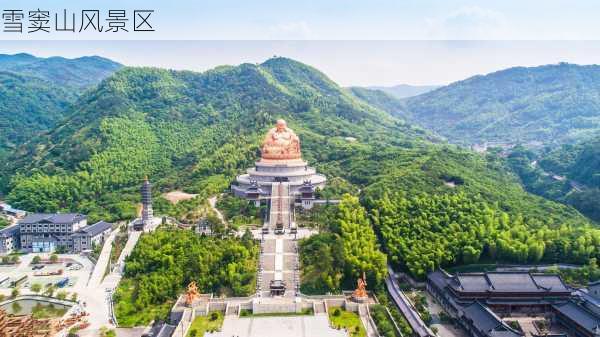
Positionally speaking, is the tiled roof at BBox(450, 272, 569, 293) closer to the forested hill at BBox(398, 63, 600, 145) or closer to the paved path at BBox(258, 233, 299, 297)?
the paved path at BBox(258, 233, 299, 297)

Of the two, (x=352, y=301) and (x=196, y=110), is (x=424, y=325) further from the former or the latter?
(x=196, y=110)

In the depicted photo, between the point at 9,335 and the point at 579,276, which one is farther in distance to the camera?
the point at 579,276

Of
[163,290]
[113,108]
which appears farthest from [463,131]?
[163,290]

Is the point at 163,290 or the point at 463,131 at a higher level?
the point at 463,131

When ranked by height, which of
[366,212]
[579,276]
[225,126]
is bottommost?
[579,276]

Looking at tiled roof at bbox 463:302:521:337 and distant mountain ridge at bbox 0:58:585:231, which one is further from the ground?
distant mountain ridge at bbox 0:58:585:231

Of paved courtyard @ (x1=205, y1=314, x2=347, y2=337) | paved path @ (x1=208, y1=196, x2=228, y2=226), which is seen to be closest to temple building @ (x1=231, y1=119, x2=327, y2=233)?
paved path @ (x1=208, y1=196, x2=228, y2=226)

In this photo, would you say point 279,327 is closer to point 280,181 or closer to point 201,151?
point 280,181

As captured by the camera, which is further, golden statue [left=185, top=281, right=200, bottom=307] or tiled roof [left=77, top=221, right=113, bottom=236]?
tiled roof [left=77, top=221, right=113, bottom=236]
